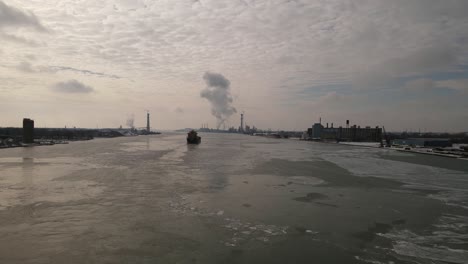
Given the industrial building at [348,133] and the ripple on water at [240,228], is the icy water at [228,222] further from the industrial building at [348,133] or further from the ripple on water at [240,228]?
the industrial building at [348,133]

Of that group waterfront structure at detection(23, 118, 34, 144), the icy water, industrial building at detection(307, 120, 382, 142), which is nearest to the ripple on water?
the icy water

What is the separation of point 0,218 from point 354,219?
1095 centimetres

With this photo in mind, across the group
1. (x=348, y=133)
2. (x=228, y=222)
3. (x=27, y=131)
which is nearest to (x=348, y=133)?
(x=348, y=133)

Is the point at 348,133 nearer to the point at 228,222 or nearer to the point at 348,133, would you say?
the point at 348,133

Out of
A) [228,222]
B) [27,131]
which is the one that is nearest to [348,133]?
[27,131]

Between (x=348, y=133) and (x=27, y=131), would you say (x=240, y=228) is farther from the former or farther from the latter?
(x=348, y=133)

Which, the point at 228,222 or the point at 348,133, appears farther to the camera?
the point at 348,133

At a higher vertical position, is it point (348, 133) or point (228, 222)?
point (348, 133)

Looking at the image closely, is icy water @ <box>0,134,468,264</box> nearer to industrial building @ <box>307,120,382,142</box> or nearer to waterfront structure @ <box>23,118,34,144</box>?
waterfront structure @ <box>23,118,34,144</box>


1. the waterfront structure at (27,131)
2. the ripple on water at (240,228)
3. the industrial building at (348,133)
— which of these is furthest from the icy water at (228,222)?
the industrial building at (348,133)

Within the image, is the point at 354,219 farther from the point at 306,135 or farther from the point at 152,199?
the point at 306,135

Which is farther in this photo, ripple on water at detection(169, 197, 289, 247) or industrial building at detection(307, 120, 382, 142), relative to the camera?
industrial building at detection(307, 120, 382, 142)

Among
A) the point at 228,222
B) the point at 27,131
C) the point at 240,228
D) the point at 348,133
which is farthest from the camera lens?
the point at 348,133

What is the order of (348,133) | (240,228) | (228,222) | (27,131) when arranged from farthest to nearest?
(348,133), (27,131), (228,222), (240,228)
